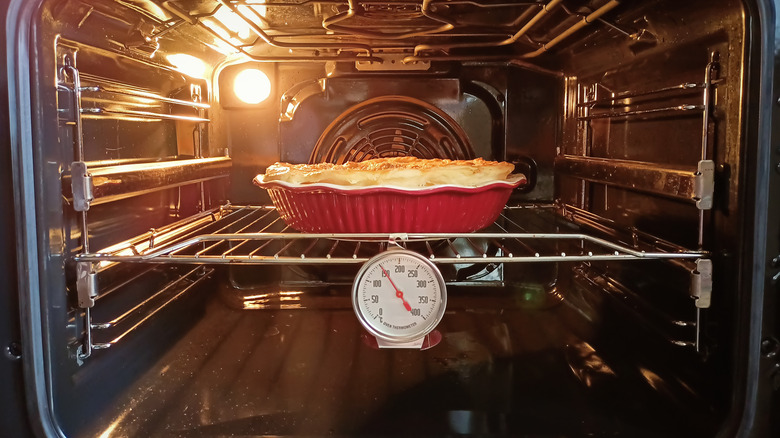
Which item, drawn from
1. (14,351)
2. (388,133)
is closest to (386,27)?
(388,133)

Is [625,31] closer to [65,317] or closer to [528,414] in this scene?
[528,414]

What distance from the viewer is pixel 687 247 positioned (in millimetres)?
888

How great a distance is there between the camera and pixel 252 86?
4.58 ft

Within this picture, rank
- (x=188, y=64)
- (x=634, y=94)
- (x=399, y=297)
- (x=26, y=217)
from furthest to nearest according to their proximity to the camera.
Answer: (x=188, y=64)
(x=634, y=94)
(x=399, y=297)
(x=26, y=217)

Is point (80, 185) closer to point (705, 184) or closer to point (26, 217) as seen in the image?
point (26, 217)

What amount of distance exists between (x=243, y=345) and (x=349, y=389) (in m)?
0.31

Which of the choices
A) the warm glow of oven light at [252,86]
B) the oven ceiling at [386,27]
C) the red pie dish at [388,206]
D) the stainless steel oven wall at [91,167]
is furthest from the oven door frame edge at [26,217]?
the warm glow of oven light at [252,86]

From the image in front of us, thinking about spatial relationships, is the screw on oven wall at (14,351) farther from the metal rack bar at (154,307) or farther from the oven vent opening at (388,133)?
the oven vent opening at (388,133)

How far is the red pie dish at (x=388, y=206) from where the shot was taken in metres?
0.95

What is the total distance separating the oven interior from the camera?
800 mm

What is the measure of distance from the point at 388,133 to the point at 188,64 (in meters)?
0.49

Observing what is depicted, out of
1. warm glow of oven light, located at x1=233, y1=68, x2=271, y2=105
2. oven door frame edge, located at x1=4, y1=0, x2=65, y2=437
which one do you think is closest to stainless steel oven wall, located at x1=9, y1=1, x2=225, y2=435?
oven door frame edge, located at x1=4, y1=0, x2=65, y2=437

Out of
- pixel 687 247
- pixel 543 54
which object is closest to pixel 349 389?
pixel 687 247

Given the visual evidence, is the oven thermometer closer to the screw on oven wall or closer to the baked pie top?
the baked pie top
